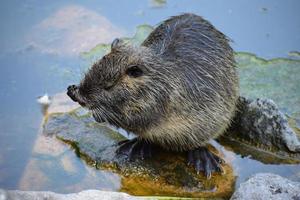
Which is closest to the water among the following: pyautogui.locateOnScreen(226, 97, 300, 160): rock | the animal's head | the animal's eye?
the animal's head

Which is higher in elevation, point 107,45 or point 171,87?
point 107,45

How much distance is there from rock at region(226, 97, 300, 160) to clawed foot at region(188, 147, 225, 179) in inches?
16.6

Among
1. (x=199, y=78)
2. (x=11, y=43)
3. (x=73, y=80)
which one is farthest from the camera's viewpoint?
(x=11, y=43)

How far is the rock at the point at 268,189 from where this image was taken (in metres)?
3.78

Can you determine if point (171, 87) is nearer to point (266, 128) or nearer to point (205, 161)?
point (205, 161)

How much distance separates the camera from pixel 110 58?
13.6ft

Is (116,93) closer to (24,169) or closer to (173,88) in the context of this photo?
(173,88)

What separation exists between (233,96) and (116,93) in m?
1.15

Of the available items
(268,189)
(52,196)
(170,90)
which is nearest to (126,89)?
(170,90)

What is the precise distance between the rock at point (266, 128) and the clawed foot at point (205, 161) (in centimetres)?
42

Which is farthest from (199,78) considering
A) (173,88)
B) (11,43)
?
(11,43)

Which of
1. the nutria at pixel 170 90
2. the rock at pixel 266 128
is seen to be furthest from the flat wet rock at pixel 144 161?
the nutria at pixel 170 90

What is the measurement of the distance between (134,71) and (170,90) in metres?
0.34

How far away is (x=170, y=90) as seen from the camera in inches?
167
